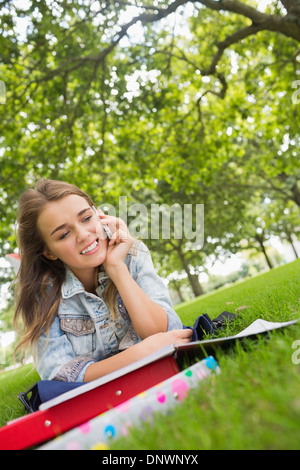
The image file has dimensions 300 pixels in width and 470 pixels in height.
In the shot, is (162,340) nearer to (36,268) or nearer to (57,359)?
(57,359)

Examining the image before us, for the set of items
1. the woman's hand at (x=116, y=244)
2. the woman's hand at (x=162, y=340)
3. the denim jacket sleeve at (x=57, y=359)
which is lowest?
the woman's hand at (x=162, y=340)

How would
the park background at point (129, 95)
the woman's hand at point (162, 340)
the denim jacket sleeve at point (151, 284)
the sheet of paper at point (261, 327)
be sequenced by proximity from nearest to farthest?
the sheet of paper at point (261, 327)
the woman's hand at point (162, 340)
the denim jacket sleeve at point (151, 284)
the park background at point (129, 95)

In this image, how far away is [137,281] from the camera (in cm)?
271

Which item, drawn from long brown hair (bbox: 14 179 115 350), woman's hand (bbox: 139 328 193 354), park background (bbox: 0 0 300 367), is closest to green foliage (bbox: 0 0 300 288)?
park background (bbox: 0 0 300 367)

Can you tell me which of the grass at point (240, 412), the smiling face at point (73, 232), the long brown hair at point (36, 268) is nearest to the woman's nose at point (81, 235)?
the smiling face at point (73, 232)

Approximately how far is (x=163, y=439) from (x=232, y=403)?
0.76 feet

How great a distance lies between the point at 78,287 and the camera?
270 cm

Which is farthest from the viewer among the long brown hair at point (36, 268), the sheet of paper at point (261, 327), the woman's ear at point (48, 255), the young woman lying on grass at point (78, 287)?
the woman's ear at point (48, 255)

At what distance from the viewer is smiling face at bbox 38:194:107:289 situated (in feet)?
8.55

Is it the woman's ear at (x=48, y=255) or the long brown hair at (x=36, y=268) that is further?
the woman's ear at (x=48, y=255)

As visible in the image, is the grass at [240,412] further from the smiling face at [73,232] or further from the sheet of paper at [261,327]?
the smiling face at [73,232]

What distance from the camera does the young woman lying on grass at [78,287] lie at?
2441mm
